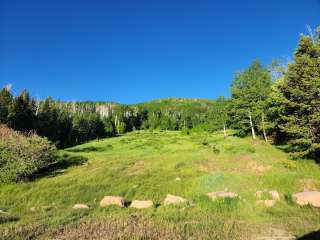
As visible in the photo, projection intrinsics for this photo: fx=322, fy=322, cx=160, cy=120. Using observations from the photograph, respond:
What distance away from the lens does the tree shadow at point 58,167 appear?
125ft

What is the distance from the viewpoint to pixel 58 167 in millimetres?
43969

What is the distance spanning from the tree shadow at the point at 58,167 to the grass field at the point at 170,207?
0.58 ft

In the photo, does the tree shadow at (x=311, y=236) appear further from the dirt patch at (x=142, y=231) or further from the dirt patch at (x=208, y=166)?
the dirt patch at (x=208, y=166)

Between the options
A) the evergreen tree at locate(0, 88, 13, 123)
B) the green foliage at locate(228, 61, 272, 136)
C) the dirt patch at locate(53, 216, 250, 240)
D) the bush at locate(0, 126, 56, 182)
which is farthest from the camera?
the evergreen tree at locate(0, 88, 13, 123)

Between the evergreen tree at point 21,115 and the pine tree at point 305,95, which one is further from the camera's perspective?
the evergreen tree at point 21,115

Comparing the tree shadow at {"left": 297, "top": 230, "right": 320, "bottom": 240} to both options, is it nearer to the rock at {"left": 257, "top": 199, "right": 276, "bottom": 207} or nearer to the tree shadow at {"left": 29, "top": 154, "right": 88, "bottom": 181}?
the rock at {"left": 257, "top": 199, "right": 276, "bottom": 207}

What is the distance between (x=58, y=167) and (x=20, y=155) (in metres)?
8.16

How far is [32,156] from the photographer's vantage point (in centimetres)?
3769

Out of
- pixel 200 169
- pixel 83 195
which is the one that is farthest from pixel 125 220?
pixel 200 169

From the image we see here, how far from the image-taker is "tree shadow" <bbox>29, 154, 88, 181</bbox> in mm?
38162

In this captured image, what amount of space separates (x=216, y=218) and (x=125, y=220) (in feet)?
12.8

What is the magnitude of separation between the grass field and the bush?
1.83 m

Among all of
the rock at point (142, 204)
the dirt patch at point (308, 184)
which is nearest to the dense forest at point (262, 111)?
the dirt patch at point (308, 184)

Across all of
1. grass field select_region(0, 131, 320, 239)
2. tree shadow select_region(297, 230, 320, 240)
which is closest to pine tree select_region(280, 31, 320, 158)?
grass field select_region(0, 131, 320, 239)
